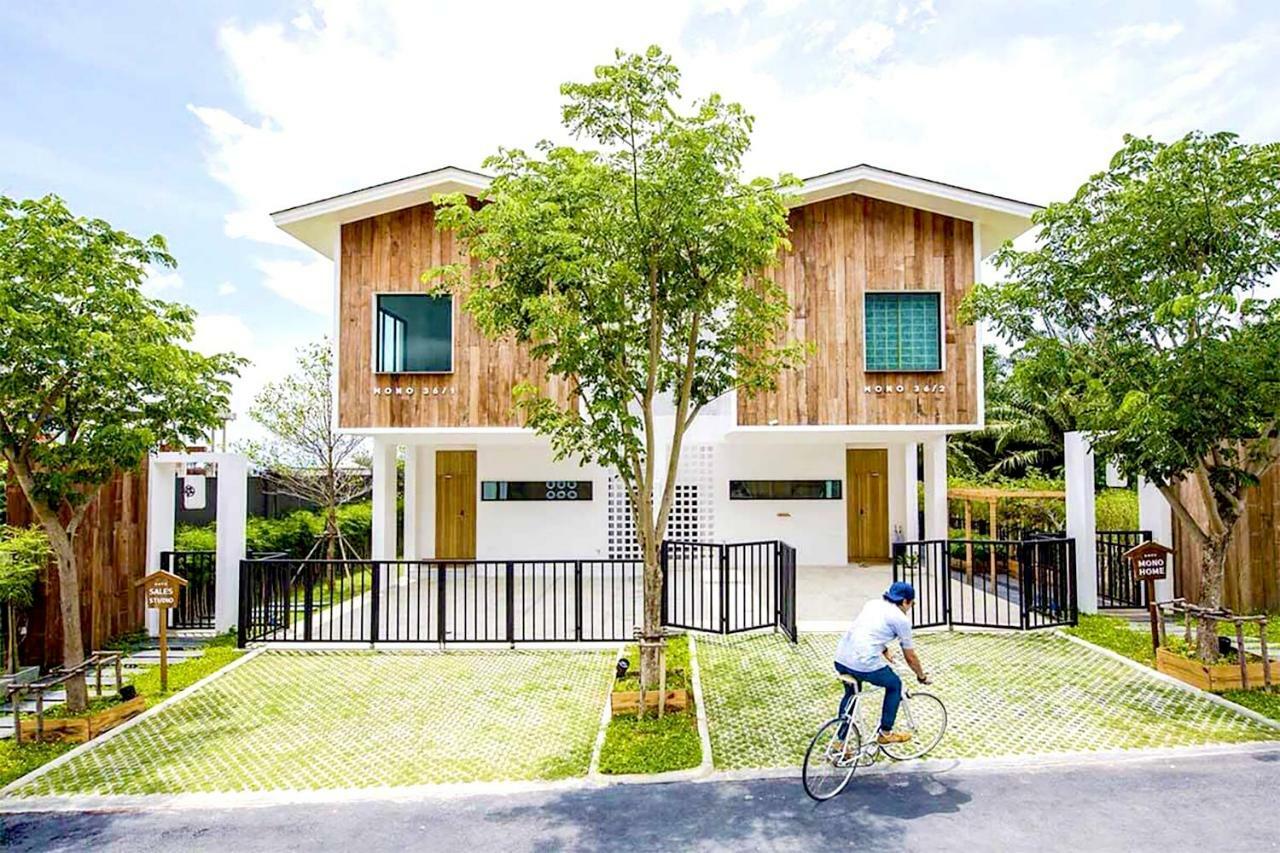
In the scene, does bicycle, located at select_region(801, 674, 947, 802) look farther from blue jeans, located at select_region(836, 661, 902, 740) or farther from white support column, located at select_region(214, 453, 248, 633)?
white support column, located at select_region(214, 453, 248, 633)

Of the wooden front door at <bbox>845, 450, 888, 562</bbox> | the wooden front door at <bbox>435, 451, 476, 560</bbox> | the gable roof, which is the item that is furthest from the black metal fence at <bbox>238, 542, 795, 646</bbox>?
the wooden front door at <bbox>845, 450, 888, 562</bbox>

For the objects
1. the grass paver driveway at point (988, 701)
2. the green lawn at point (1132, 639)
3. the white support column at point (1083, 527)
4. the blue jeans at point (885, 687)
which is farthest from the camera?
the white support column at point (1083, 527)

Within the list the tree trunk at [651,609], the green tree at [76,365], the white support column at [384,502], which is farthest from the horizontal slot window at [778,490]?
the green tree at [76,365]

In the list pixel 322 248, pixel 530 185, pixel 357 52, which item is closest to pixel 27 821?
pixel 530 185

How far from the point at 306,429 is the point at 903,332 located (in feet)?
38.4

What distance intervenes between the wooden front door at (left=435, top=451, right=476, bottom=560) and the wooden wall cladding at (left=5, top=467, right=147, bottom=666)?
20.1 feet

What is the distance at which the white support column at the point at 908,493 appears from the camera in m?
15.3

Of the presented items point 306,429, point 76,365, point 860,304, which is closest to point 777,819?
point 76,365

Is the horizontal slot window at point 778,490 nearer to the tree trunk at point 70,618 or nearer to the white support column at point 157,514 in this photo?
the white support column at point 157,514

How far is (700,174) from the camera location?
20.1 feet

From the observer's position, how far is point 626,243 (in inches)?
Result: 247

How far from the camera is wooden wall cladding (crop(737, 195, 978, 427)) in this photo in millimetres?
12289

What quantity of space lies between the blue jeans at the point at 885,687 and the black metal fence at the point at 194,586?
8347mm

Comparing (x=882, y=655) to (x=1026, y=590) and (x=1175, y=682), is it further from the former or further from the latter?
(x=1026, y=590)
